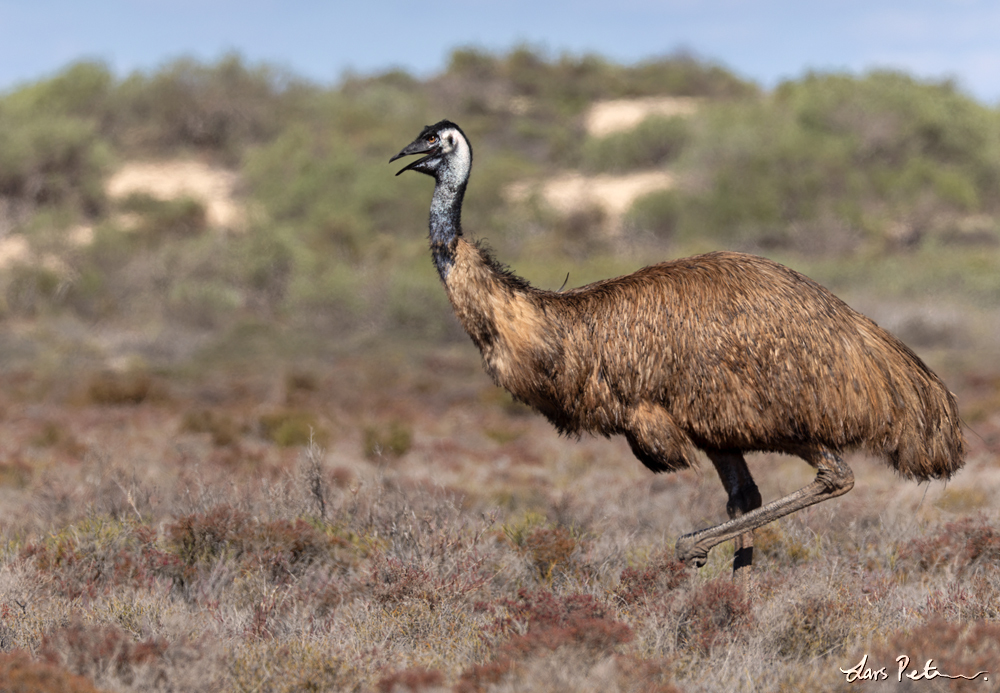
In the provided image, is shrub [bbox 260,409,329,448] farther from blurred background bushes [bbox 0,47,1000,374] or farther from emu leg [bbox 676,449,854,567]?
blurred background bushes [bbox 0,47,1000,374]

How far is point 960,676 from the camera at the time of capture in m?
3.30

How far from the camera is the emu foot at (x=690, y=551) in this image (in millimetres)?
4430

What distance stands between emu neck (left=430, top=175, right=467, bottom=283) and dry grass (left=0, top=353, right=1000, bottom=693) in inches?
56.8

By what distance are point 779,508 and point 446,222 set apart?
2036mm

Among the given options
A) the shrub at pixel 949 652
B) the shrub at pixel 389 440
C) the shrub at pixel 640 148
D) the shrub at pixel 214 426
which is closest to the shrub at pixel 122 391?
the shrub at pixel 214 426

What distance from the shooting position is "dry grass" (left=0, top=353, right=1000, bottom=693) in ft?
11.6

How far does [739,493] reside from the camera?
4.80 m

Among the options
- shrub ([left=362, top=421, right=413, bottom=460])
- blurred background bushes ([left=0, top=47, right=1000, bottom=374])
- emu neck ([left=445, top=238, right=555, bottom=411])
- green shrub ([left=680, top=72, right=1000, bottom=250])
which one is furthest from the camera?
green shrub ([left=680, top=72, right=1000, bottom=250])

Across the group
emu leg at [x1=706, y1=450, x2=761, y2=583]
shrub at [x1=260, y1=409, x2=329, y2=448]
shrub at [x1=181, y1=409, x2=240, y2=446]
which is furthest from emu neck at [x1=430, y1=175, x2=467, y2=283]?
shrub at [x1=181, y1=409, x2=240, y2=446]

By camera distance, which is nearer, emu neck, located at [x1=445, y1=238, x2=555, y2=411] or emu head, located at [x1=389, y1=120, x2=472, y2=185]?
emu neck, located at [x1=445, y1=238, x2=555, y2=411]

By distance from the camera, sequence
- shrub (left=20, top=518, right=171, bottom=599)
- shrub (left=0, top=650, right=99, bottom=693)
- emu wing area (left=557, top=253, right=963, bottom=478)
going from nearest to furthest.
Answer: shrub (left=0, top=650, right=99, bottom=693) < emu wing area (left=557, top=253, right=963, bottom=478) < shrub (left=20, top=518, right=171, bottom=599)

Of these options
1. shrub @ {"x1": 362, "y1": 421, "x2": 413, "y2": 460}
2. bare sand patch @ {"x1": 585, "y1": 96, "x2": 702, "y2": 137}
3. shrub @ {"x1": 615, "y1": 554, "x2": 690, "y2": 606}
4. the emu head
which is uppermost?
bare sand patch @ {"x1": 585, "y1": 96, "x2": 702, "y2": 137}

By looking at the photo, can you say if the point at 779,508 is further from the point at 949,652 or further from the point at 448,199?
the point at 448,199

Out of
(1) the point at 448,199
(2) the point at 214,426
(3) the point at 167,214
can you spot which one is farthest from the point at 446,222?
(3) the point at 167,214
